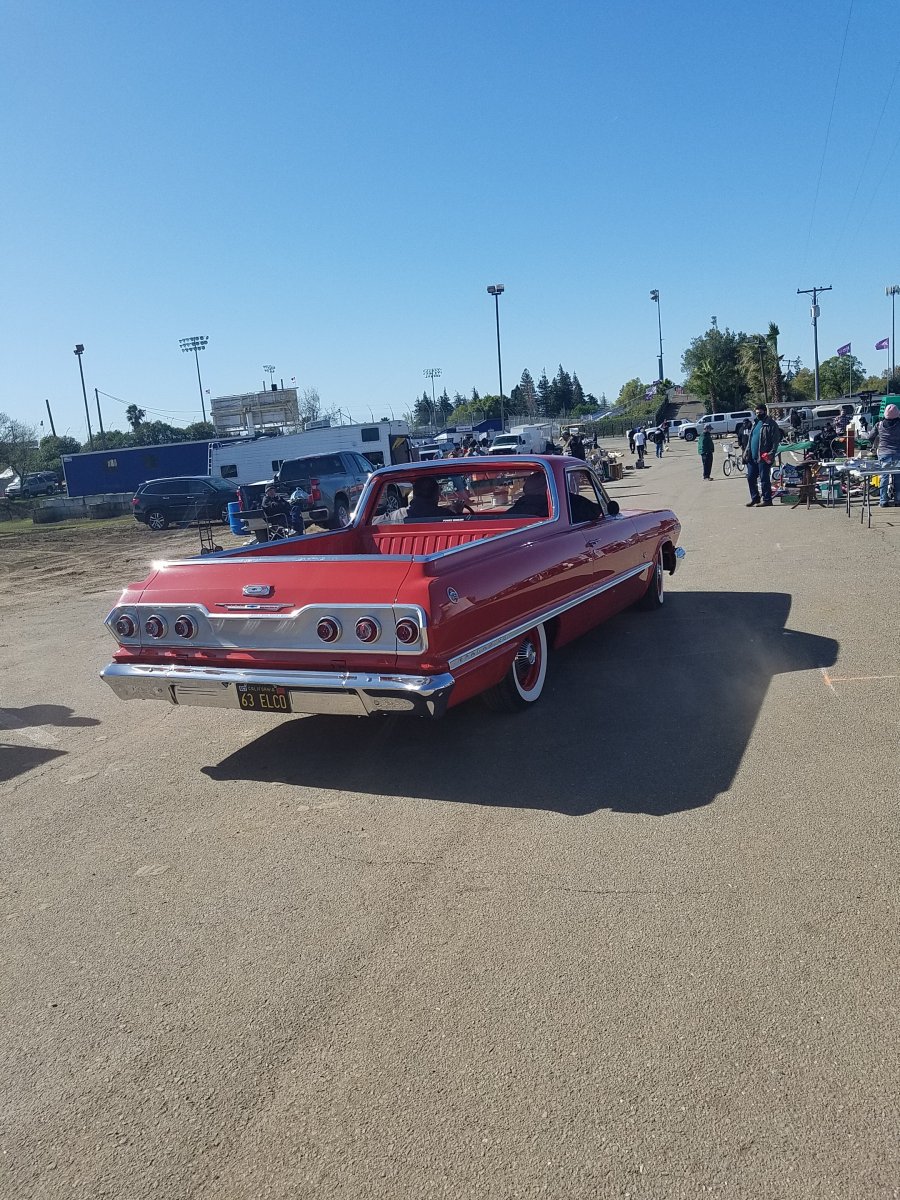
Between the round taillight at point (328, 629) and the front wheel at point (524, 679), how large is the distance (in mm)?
1174

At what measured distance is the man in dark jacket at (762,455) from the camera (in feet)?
54.4

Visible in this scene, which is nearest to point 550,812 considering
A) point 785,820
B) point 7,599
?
point 785,820

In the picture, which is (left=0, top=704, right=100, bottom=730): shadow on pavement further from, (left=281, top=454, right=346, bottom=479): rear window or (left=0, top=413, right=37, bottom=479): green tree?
(left=0, top=413, right=37, bottom=479): green tree

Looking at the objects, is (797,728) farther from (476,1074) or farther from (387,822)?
(476,1074)

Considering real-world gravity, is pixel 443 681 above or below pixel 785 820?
above

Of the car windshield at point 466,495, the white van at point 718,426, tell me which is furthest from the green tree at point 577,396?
the car windshield at point 466,495

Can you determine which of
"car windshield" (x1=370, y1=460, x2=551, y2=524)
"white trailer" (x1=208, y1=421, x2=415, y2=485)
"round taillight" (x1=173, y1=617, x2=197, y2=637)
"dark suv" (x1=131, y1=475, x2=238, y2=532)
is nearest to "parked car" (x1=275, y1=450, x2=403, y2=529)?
"dark suv" (x1=131, y1=475, x2=238, y2=532)

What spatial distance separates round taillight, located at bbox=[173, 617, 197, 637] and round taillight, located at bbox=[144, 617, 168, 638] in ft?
0.34

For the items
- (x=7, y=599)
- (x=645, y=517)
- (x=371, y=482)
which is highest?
(x=371, y=482)

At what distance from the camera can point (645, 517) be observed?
7.86 metres

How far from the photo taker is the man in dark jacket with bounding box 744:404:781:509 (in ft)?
54.4

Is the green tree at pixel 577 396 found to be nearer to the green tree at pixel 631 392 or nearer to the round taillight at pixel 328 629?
the green tree at pixel 631 392

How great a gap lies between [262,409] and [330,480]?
121 feet

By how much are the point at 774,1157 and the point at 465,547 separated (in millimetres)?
3218
